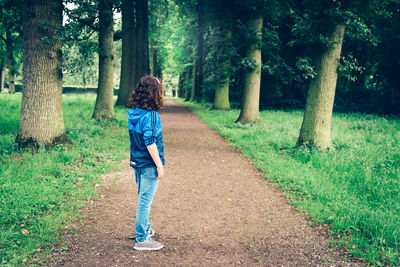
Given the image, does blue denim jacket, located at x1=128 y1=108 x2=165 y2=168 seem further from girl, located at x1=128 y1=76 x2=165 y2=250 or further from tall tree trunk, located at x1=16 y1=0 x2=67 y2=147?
tall tree trunk, located at x1=16 y1=0 x2=67 y2=147

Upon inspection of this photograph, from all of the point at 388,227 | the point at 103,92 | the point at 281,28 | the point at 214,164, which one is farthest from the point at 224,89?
the point at 388,227

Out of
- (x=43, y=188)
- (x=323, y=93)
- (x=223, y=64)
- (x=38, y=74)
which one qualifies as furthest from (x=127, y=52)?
(x=43, y=188)

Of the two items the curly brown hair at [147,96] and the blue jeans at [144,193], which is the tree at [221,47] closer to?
the curly brown hair at [147,96]

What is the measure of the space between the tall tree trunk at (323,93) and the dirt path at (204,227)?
8.13 ft

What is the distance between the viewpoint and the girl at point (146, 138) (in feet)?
10.1

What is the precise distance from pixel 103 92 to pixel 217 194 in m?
8.68

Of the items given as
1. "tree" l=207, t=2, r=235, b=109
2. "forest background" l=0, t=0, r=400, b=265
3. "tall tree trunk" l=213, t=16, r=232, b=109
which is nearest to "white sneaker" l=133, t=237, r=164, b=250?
"forest background" l=0, t=0, r=400, b=265

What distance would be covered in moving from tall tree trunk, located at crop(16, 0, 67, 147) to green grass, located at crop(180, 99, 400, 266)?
5.42 metres

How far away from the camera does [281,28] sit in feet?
66.6

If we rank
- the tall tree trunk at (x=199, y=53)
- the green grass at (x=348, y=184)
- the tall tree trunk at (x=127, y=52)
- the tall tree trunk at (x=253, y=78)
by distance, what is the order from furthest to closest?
the tall tree trunk at (x=199, y=53), the tall tree trunk at (x=127, y=52), the tall tree trunk at (x=253, y=78), the green grass at (x=348, y=184)

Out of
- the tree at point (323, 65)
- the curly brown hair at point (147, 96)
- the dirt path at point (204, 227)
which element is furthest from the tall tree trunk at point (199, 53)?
the curly brown hair at point (147, 96)

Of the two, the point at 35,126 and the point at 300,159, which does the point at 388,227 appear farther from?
the point at 35,126

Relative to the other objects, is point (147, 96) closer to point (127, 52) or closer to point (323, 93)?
point (323, 93)

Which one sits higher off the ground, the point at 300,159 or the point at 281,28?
the point at 281,28
